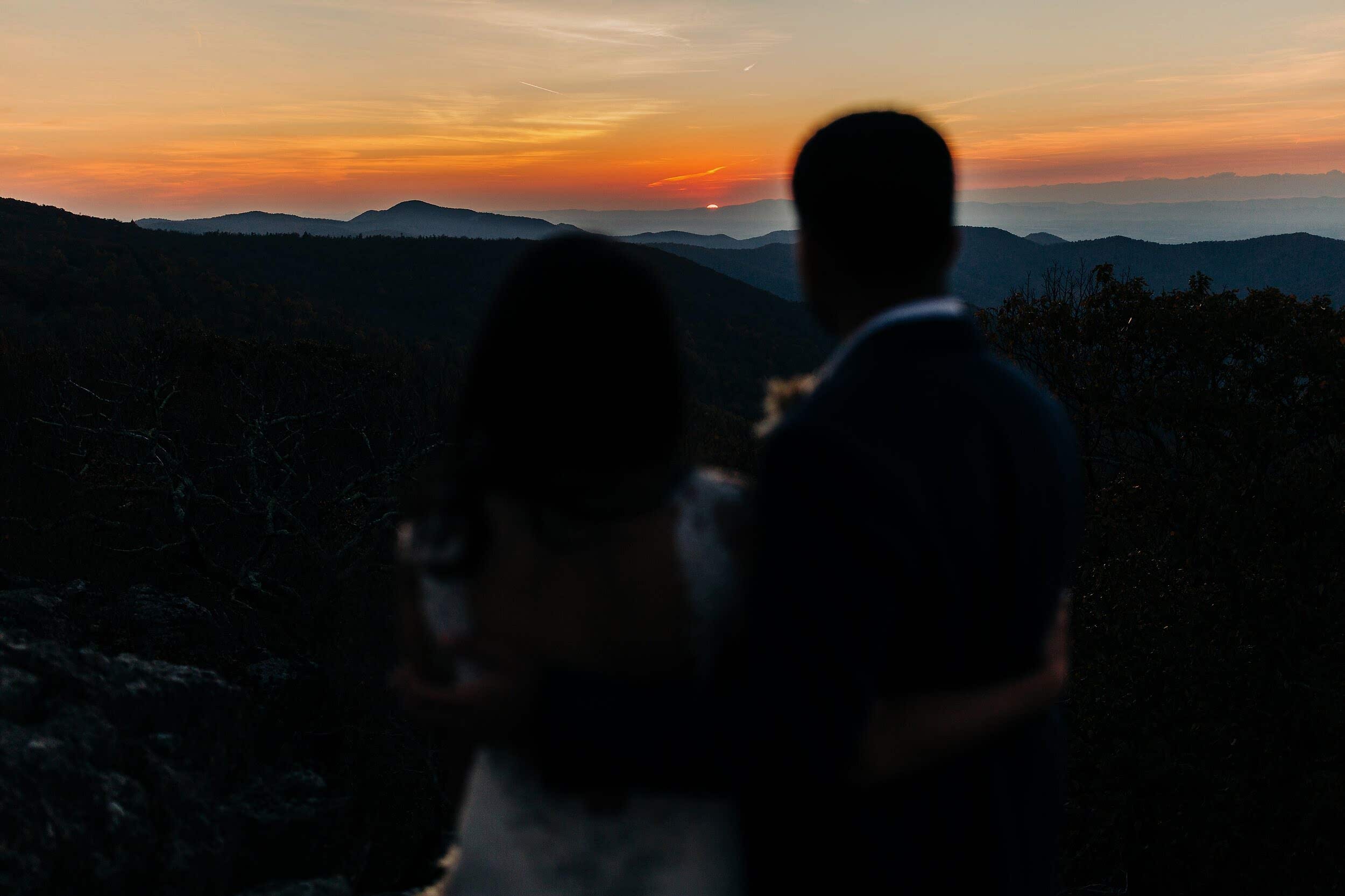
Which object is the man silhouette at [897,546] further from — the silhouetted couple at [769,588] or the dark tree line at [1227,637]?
the dark tree line at [1227,637]

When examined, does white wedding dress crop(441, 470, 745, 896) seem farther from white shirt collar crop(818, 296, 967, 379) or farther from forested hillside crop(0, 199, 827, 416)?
forested hillside crop(0, 199, 827, 416)

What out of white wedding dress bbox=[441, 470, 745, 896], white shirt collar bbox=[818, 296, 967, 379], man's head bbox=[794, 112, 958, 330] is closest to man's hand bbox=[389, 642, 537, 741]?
white wedding dress bbox=[441, 470, 745, 896]

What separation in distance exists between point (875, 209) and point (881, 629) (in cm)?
69

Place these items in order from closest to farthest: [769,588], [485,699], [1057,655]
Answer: [769,588] < [485,699] < [1057,655]

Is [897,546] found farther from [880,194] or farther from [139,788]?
[139,788]

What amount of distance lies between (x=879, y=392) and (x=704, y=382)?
78020mm

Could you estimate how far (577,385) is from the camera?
1.30 meters

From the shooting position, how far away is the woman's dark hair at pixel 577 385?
1304mm

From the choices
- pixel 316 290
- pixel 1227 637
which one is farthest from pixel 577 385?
pixel 316 290

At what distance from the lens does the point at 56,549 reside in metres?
22.1

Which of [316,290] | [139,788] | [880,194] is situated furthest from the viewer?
[316,290]

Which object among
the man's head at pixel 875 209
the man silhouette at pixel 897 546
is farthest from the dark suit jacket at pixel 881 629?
the man's head at pixel 875 209

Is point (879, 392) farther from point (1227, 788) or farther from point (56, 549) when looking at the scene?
point (56, 549)

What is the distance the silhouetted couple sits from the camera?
1.25m
